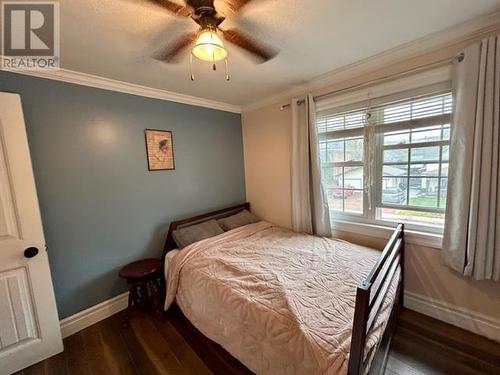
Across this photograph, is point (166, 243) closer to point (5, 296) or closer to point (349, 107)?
point (5, 296)

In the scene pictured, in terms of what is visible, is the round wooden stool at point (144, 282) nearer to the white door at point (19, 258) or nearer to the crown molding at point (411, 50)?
the white door at point (19, 258)

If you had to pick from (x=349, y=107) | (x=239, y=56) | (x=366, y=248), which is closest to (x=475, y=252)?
(x=366, y=248)

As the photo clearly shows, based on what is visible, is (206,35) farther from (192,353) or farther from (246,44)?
(192,353)

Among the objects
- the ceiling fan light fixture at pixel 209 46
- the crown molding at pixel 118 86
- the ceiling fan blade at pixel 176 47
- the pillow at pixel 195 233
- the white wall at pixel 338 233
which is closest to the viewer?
the ceiling fan light fixture at pixel 209 46

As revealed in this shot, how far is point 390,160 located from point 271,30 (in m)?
1.60

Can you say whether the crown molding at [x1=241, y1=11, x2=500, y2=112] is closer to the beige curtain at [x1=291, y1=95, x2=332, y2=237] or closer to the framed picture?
the beige curtain at [x1=291, y1=95, x2=332, y2=237]

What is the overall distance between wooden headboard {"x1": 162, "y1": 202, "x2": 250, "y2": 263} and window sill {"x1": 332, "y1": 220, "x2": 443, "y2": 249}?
1.37 m

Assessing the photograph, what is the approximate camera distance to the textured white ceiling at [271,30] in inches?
48.9

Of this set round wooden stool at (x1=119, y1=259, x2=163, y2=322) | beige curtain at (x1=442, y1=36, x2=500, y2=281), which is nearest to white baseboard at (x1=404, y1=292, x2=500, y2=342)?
beige curtain at (x1=442, y1=36, x2=500, y2=281)

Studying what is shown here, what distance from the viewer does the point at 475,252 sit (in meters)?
1.55

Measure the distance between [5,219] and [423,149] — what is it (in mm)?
3358

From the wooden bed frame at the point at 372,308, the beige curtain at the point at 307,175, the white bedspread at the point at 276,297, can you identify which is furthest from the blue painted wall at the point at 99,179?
the beige curtain at the point at 307,175

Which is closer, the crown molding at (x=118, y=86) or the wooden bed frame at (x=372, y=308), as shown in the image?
the wooden bed frame at (x=372, y=308)

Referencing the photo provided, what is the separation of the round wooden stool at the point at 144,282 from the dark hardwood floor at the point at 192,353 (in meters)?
0.24
